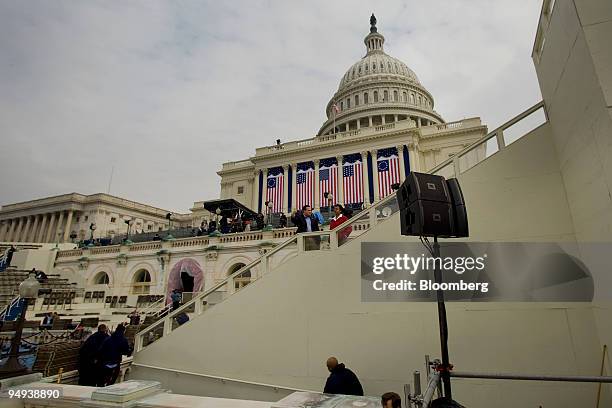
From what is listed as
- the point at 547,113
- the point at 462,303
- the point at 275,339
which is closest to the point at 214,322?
the point at 275,339

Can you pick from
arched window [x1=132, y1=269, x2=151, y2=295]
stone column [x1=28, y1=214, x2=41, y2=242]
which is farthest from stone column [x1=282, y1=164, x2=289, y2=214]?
stone column [x1=28, y1=214, x2=41, y2=242]

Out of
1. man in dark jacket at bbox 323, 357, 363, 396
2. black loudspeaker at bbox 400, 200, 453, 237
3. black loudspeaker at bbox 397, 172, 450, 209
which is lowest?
man in dark jacket at bbox 323, 357, 363, 396

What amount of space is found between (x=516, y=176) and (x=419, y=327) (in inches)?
155

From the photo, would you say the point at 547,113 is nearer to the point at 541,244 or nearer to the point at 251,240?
the point at 541,244

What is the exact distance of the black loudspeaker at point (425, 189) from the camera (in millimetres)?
4262

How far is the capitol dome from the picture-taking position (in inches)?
2462

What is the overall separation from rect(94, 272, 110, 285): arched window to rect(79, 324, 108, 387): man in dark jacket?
2245 cm

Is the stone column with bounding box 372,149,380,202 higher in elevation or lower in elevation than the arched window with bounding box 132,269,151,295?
higher

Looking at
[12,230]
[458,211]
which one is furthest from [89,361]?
[12,230]

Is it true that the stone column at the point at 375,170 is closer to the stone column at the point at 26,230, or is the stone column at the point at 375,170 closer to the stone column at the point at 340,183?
the stone column at the point at 340,183

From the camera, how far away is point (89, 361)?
7.44 metres

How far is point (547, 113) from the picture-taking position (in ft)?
24.2

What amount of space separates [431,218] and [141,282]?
87.2ft

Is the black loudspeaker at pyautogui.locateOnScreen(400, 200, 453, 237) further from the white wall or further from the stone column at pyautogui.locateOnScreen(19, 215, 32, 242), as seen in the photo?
the stone column at pyautogui.locateOnScreen(19, 215, 32, 242)
